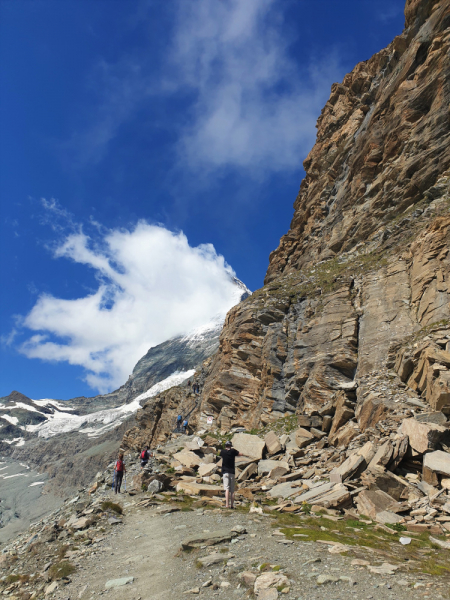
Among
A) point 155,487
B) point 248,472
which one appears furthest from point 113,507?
point 248,472

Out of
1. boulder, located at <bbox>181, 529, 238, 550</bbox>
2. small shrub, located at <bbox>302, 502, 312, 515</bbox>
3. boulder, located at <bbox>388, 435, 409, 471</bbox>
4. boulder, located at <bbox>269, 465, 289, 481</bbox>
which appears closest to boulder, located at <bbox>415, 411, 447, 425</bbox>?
boulder, located at <bbox>388, 435, 409, 471</bbox>

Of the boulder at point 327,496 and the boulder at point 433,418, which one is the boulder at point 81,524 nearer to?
→ the boulder at point 327,496

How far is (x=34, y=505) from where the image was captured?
615 ft

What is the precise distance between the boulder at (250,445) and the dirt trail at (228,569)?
901 cm

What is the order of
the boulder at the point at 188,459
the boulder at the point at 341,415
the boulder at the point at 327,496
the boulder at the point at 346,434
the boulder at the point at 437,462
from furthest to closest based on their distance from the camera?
the boulder at the point at 188,459 < the boulder at the point at 341,415 < the boulder at the point at 346,434 < the boulder at the point at 327,496 < the boulder at the point at 437,462

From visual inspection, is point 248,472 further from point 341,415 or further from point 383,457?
point 383,457

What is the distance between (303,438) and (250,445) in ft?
10.7

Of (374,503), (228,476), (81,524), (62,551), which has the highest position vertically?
(228,476)

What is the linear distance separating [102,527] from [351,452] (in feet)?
34.4

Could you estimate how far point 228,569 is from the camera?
276 inches

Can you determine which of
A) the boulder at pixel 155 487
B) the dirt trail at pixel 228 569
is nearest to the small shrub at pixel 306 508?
the dirt trail at pixel 228 569

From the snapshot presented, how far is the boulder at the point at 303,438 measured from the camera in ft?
65.0

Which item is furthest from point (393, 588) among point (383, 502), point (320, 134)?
point (320, 134)

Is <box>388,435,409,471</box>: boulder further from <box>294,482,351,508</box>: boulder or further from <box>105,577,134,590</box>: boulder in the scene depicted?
<box>105,577,134,590</box>: boulder
